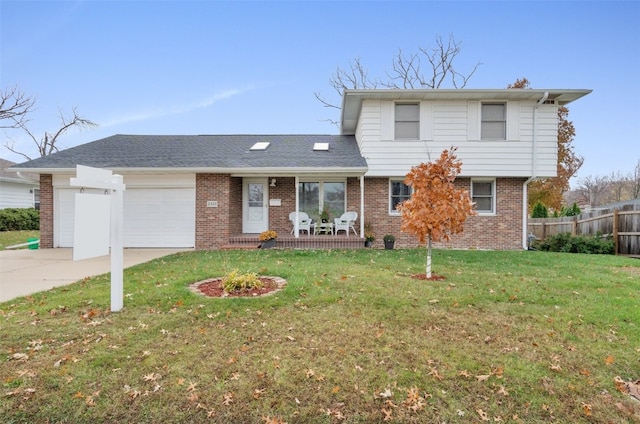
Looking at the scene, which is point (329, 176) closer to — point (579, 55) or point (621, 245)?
point (621, 245)

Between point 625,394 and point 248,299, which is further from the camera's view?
point 248,299

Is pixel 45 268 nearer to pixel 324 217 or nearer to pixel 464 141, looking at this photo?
pixel 324 217

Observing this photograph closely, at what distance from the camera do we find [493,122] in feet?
37.2

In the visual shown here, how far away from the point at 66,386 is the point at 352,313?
2995 millimetres

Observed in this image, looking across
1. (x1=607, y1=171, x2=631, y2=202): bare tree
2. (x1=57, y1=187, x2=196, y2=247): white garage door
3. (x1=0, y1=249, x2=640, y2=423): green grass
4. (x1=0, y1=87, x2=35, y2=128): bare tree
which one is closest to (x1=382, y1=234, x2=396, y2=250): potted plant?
(x1=0, y1=249, x2=640, y2=423): green grass

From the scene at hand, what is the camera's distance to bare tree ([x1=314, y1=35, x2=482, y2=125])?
2108cm

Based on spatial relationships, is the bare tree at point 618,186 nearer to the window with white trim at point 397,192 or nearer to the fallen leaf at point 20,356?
the window with white trim at point 397,192

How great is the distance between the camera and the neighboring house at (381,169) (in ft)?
36.1

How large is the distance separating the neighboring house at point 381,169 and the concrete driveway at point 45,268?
130 centimetres

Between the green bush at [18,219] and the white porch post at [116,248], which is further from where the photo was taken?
the green bush at [18,219]

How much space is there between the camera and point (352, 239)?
10.8 metres

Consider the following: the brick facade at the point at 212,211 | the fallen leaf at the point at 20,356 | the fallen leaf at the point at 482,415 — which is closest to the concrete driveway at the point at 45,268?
the brick facade at the point at 212,211

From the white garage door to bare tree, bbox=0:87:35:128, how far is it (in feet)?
62.0

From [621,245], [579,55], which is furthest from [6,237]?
[579,55]
